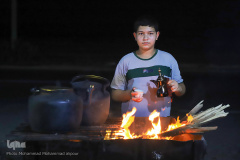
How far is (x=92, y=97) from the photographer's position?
315 centimetres

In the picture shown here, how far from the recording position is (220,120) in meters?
8.81

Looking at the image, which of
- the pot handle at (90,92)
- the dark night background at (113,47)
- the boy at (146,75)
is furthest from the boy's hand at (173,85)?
the dark night background at (113,47)

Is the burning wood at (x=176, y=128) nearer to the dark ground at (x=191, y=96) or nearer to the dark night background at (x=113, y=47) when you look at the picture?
the dark ground at (x=191, y=96)

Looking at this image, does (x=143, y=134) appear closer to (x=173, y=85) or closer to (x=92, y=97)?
(x=92, y=97)

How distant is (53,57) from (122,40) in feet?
39.6

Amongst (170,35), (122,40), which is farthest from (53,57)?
(170,35)

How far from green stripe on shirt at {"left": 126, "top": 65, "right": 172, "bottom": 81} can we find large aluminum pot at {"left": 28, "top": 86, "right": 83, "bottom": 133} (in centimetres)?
87

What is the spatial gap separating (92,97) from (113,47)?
28.1m

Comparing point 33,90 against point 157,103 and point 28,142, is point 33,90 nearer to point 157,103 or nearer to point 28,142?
point 28,142

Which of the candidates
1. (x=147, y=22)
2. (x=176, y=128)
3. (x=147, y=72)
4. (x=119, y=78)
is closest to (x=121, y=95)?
(x=119, y=78)

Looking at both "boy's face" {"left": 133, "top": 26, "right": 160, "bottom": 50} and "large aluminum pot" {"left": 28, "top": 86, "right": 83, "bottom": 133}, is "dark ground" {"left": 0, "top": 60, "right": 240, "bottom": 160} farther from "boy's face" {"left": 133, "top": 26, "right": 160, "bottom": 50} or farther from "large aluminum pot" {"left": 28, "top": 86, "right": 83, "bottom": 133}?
"boy's face" {"left": 133, "top": 26, "right": 160, "bottom": 50}

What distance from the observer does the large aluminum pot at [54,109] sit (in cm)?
286

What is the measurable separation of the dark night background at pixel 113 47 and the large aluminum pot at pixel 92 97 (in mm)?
3139

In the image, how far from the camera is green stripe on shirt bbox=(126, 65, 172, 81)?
3.71 meters
